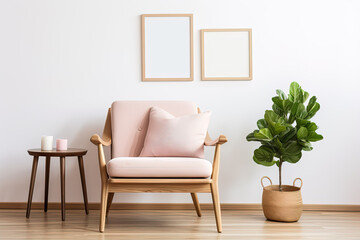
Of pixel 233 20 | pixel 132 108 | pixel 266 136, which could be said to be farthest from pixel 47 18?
pixel 266 136

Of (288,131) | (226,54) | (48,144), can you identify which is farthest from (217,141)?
(48,144)

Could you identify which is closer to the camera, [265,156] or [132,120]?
[265,156]

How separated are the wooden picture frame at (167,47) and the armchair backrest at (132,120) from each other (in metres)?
0.33

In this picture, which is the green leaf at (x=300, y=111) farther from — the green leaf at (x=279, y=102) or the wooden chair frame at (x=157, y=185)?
the wooden chair frame at (x=157, y=185)

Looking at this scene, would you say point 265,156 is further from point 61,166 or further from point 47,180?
point 47,180

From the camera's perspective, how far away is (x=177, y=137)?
2.81 m

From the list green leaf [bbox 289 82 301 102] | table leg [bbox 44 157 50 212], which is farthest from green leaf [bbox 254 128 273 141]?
table leg [bbox 44 157 50 212]

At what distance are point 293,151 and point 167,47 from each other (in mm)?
1293

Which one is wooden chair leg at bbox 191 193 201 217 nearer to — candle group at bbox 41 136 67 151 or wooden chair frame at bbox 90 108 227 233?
wooden chair frame at bbox 90 108 227 233

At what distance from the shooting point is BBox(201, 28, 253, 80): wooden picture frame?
3373 millimetres

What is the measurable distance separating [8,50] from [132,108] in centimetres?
118

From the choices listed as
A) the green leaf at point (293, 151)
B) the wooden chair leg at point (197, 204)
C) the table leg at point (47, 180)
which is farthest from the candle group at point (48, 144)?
the green leaf at point (293, 151)

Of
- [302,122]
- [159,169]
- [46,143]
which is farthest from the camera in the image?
[46,143]

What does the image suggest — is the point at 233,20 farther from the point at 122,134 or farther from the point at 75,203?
the point at 75,203
